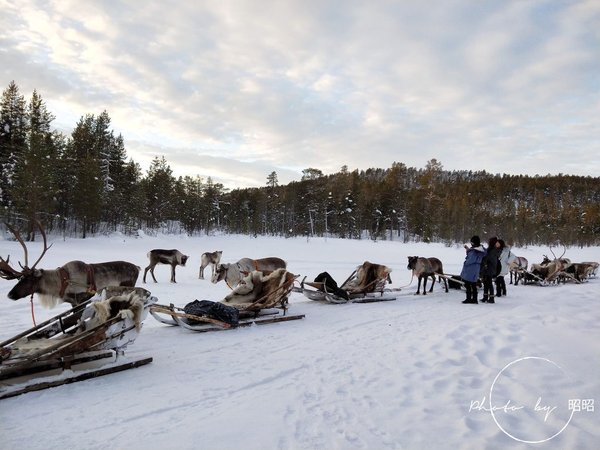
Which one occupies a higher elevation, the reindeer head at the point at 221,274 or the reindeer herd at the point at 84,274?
the reindeer herd at the point at 84,274

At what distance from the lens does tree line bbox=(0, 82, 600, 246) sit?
93.0 feet

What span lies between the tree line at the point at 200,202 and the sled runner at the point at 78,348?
25652mm

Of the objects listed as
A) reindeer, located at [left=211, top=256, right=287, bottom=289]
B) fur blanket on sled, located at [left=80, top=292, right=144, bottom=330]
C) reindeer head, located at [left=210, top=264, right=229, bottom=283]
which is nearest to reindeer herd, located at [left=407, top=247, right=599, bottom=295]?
reindeer, located at [left=211, top=256, right=287, bottom=289]

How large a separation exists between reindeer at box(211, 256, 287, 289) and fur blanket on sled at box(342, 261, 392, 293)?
8.49 feet

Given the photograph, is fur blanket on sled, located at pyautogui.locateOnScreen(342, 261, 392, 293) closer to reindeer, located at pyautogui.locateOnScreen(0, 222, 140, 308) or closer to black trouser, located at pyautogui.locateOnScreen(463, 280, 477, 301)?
black trouser, located at pyautogui.locateOnScreen(463, 280, 477, 301)

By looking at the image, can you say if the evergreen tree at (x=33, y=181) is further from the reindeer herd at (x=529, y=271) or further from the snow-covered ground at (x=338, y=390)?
the reindeer herd at (x=529, y=271)

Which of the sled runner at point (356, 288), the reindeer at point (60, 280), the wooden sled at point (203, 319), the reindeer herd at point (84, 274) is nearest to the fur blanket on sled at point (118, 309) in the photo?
the wooden sled at point (203, 319)

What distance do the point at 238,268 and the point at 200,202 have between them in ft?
129

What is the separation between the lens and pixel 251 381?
4180 millimetres

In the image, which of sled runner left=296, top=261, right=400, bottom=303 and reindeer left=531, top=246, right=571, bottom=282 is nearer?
sled runner left=296, top=261, right=400, bottom=303

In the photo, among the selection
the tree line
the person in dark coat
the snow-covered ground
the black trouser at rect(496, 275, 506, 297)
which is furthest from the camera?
the tree line

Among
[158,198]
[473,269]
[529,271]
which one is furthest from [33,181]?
[529,271]

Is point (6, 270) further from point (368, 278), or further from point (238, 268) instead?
point (368, 278)

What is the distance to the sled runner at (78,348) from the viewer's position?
3699 mm
